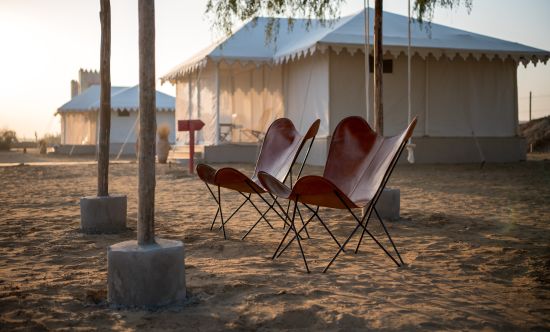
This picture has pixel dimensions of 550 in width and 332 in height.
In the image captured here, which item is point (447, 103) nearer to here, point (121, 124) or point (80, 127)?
point (121, 124)

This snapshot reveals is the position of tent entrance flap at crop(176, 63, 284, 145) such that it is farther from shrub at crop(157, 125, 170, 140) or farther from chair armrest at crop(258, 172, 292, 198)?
chair armrest at crop(258, 172, 292, 198)

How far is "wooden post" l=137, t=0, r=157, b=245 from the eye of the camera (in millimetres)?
2600

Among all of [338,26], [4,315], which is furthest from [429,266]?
[338,26]

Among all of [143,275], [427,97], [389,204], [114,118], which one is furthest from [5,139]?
[143,275]

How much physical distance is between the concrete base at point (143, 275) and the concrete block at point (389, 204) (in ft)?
9.41

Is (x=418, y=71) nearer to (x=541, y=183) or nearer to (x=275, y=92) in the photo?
(x=275, y=92)

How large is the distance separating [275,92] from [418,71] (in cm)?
393

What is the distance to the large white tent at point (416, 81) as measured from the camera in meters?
11.9

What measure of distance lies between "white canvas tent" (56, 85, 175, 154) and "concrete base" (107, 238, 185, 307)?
832 inches

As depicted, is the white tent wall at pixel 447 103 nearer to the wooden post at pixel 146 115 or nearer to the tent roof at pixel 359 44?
the tent roof at pixel 359 44

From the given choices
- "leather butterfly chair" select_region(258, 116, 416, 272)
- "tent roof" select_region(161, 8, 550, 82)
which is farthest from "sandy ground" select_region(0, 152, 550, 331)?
"tent roof" select_region(161, 8, 550, 82)

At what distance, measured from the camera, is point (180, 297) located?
2.58 meters

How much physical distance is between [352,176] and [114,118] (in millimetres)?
22683

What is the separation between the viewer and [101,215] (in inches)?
175
